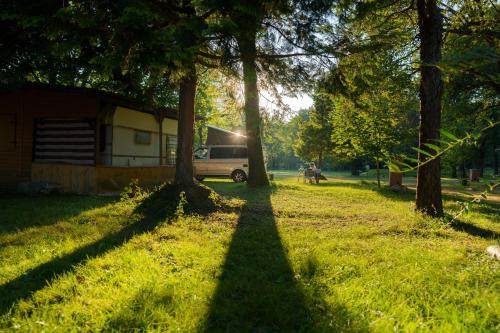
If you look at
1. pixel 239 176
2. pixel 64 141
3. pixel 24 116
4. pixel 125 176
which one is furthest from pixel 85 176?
pixel 239 176

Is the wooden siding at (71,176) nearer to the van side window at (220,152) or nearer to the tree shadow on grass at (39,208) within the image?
the tree shadow on grass at (39,208)

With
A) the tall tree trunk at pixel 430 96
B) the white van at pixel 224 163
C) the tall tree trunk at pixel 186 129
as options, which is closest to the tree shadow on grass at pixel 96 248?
the tall tree trunk at pixel 186 129

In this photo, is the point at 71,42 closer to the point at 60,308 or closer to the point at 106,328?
the point at 60,308

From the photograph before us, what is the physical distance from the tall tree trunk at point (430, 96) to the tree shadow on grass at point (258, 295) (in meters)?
4.90

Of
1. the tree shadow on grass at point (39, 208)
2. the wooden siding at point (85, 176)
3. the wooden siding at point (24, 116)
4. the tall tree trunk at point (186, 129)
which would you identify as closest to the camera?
the tree shadow on grass at point (39, 208)

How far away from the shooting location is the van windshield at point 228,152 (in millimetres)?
20344

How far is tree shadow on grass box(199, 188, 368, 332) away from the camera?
10.1ft

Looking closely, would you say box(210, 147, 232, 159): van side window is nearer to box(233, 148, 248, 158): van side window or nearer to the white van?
the white van

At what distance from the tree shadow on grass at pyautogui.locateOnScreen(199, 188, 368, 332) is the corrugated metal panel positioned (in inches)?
429

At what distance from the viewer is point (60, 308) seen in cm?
334

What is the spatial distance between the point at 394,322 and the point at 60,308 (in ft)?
10.7

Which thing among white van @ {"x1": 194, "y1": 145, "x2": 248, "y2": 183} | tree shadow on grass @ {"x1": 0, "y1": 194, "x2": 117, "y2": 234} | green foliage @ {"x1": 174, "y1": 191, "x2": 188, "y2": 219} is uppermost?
white van @ {"x1": 194, "y1": 145, "x2": 248, "y2": 183}

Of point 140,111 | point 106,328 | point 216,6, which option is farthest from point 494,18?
point 140,111

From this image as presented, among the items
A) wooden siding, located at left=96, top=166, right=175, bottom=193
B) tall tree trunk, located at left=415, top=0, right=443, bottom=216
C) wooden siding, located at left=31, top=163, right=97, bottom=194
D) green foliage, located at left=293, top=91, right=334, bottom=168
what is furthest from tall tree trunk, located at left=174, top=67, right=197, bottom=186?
green foliage, located at left=293, top=91, right=334, bottom=168
